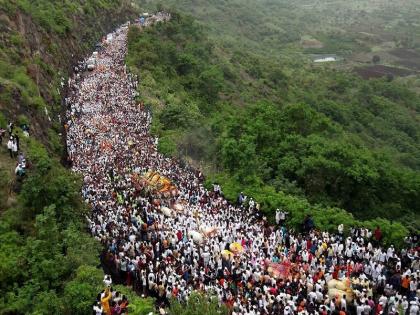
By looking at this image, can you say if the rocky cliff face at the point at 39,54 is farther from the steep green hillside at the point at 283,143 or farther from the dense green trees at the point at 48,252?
the dense green trees at the point at 48,252

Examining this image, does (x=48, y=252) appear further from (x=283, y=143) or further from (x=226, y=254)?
(x=283, y=143)

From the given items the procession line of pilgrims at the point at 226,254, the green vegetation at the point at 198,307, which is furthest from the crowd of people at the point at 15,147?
the green vegetation at the point at 198,307

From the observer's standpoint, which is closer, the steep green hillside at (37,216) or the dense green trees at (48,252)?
the dense green trees at (48,252)

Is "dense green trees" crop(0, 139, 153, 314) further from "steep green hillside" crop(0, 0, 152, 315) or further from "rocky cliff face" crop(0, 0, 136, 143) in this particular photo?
"rocky cliff face" crop(0, 0, 136, 143)

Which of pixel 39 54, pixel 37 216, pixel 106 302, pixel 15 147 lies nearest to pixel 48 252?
pixel 37 216

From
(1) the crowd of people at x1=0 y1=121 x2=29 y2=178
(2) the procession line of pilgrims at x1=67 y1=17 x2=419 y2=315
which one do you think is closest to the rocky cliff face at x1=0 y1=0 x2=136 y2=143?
(1) the crowd of people at x1=0 y1=121 x2=29 y2=178

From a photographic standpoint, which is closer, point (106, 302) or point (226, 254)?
point (106, 302)
